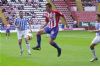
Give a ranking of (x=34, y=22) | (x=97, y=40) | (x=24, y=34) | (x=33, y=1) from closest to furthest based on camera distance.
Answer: (x=97, y=40), (x=24, y=34), (x=34, y=22), (x=33, y=1)

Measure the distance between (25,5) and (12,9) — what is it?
125 inches

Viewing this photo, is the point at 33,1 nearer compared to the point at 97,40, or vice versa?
the point at 97,40

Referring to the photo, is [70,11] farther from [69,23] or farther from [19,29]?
[19,29]

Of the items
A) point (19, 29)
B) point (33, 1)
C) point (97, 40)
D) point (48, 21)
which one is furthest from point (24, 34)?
point (33, 1)

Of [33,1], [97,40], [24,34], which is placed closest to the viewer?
[97,40]

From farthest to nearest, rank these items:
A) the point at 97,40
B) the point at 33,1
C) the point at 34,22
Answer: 1. the point at 33,1
2. the point at 34,22
3. the point at 97,40

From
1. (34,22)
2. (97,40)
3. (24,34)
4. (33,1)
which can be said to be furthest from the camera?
(33,1)

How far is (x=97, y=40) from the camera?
19750 mm

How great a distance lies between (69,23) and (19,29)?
4350cm

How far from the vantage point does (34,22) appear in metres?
63.6

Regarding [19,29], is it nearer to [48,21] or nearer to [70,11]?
[48,21]

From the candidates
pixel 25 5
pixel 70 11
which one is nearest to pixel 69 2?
pixel 70 11

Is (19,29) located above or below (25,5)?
above

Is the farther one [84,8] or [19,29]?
[84,8]
